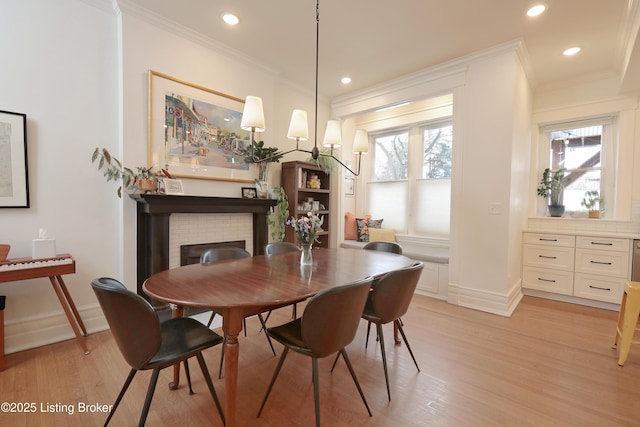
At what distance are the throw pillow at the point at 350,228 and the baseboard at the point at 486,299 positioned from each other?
6.23 ft

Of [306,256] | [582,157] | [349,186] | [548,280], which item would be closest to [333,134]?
[306,256]

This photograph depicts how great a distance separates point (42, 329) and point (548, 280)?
546 cm

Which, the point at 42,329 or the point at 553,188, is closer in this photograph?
the point at 42,329

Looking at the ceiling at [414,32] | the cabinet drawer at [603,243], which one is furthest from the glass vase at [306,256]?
the cabinet drawer at [603,243]

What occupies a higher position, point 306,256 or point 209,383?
point 306,256

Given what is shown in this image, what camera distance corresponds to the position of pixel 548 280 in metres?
3.87

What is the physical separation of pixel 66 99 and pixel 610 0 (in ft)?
15.4

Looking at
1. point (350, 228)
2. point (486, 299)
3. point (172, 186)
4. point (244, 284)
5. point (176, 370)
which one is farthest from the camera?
point (350, 228)

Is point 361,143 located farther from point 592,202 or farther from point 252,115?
point 592,202

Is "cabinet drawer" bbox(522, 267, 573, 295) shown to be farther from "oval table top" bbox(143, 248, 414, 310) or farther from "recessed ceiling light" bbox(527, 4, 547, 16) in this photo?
"recessed ceiling light" bbox(527, 4, 547, 16)

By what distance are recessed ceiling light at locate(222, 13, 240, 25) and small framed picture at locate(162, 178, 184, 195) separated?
1655 mm

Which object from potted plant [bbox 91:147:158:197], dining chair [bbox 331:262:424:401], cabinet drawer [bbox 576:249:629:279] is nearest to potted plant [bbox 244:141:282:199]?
potted plant [bbox 91:147:158:197]

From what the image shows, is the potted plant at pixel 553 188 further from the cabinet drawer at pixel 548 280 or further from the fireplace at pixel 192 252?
the fireplace at pixel 192 252

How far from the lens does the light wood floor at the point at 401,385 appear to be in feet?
5.53
